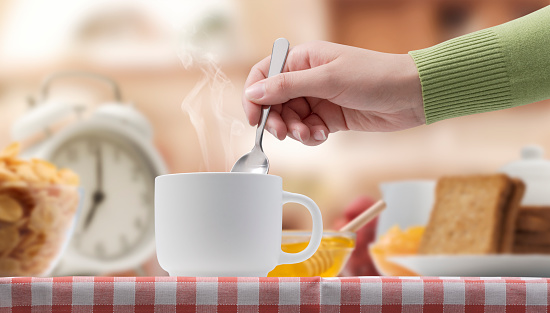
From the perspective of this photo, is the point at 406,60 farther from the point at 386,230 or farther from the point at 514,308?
the point at 386,230

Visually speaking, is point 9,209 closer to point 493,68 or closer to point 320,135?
point 320,135

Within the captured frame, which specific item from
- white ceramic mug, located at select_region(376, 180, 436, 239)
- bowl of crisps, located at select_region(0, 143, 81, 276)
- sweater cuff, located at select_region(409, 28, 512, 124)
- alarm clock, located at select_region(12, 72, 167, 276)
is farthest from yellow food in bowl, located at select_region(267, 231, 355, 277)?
alarm clock, located at select_region(12, 72, 167, 276)

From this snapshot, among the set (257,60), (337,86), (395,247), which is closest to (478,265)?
(395,247)

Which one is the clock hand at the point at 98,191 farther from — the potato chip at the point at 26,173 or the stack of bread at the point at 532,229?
the stack of bread at the point at 532,229

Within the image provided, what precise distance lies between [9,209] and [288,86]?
1.28 ft

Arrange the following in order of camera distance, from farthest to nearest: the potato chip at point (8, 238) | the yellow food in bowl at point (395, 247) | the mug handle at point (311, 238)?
the yellow food in bowl at point (395, 247) → the potato chip at point (8, 238) → the mug handle at point (311, 238)

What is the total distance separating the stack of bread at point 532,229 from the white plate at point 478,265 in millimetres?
324

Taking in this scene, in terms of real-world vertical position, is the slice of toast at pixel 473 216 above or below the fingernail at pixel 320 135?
below

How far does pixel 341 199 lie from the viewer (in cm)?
229

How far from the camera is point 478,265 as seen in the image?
33.0 inches

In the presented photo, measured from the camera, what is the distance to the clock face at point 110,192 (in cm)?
146

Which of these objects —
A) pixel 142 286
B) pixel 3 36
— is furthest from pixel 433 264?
pixel 3 36

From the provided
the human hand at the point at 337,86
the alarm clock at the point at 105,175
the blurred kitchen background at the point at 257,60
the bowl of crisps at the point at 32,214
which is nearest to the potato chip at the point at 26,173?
the bowl of crisps at the point at 32,214

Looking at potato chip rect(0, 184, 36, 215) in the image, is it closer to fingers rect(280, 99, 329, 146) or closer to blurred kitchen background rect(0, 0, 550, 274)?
fingers rect(280, 99, 329, 146)
